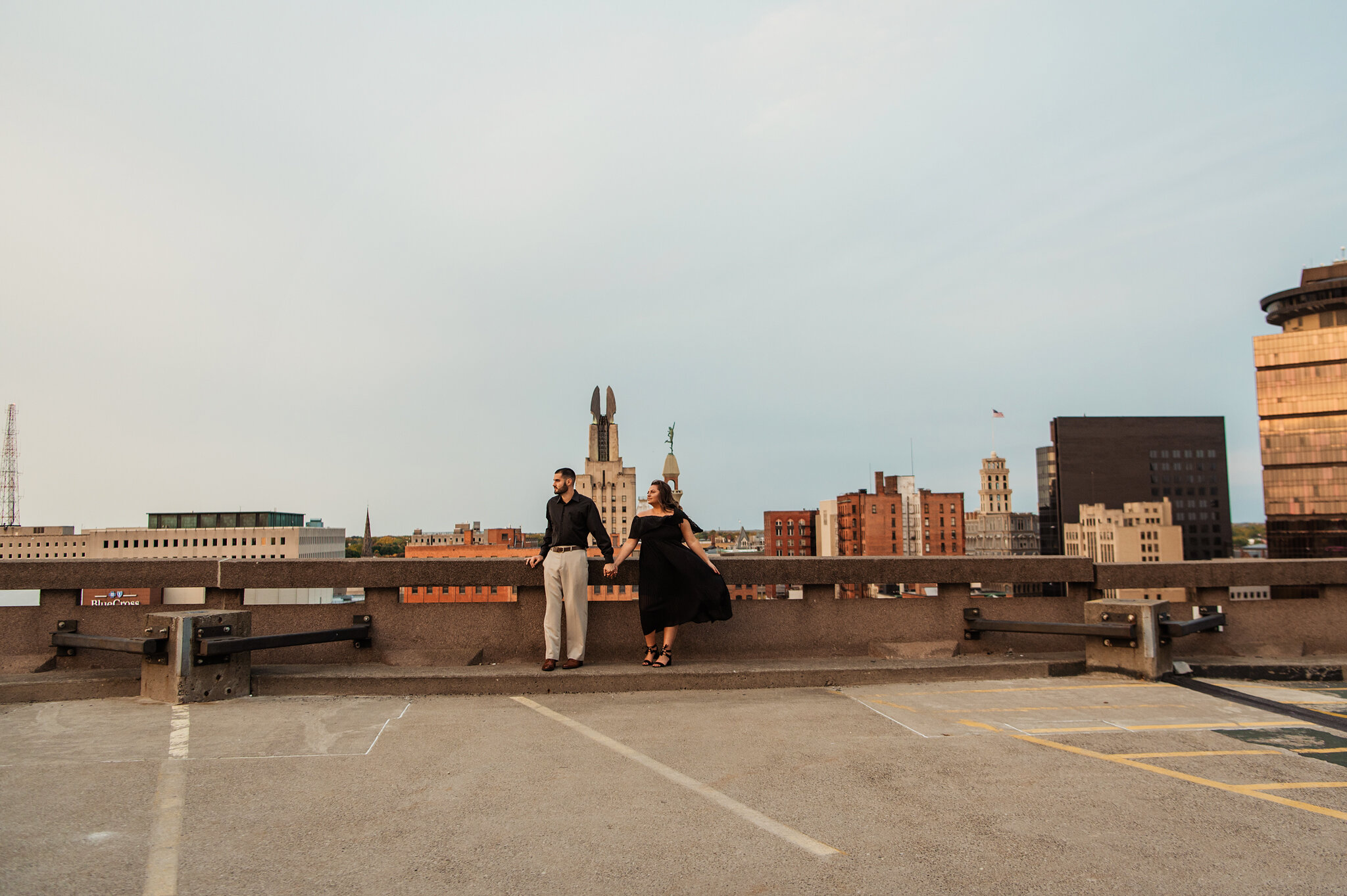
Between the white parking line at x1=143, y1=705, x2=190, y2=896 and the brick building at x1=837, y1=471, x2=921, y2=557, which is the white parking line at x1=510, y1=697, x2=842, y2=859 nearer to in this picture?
the white parking line at x1=143, y1=705, x2=190, y2=896

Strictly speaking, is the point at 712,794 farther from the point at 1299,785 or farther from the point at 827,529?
the point at 827,529

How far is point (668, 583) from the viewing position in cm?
705

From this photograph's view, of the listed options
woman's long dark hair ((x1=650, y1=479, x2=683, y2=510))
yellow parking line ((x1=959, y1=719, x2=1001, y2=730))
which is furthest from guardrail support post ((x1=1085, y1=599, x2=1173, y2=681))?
woman's long dark hair ((x1=650, y1=479, x2=683, y2=510))

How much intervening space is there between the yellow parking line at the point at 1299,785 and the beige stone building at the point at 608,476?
138743 millimetres

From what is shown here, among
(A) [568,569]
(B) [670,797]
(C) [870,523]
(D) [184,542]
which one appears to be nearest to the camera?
(B) [670,797]

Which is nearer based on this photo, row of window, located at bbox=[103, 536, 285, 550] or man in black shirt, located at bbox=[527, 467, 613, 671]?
man in black shirt, located at bbox=[527, 467, 613, 671]

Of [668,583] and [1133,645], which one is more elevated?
[668,583]

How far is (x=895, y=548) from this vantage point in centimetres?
15762

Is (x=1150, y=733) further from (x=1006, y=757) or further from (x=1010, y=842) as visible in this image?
(x=1010, y=842)

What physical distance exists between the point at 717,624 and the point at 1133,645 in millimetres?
3800

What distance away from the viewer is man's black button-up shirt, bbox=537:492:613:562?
273 inches

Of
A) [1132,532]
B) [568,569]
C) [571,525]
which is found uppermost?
[571,525]

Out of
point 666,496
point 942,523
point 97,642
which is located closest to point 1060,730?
point 666,496

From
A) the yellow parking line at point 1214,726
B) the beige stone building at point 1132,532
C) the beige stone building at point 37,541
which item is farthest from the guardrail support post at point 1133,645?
the beige stone building at point 1132,532
